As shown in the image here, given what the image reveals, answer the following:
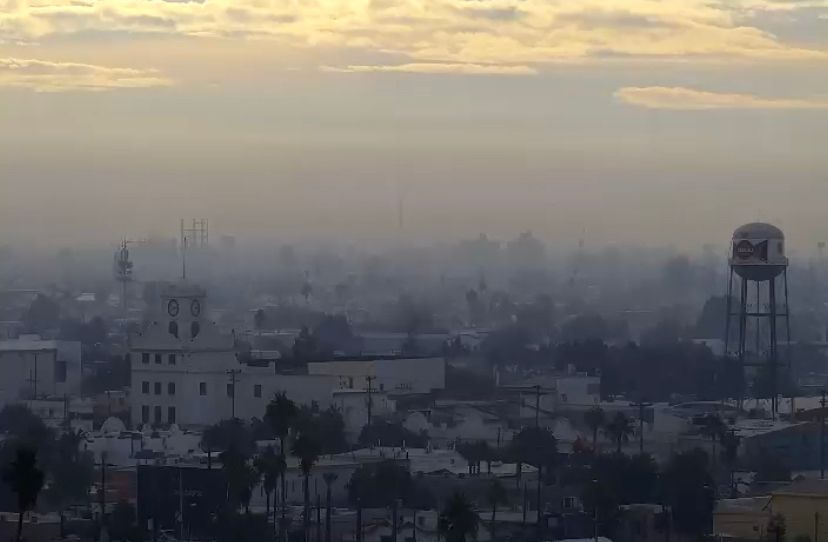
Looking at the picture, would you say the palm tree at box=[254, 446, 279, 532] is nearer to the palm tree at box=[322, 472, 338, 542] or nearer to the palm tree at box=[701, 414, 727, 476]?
the palm tree at box=[322, 472, 338, 542]

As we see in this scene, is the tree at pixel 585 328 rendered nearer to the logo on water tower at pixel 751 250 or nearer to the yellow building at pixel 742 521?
the logo on water tower at pixel 751 250

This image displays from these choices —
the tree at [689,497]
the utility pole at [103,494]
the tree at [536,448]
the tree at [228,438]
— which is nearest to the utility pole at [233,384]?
the tree at [228,438]

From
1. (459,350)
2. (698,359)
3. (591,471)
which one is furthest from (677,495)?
(459,350)

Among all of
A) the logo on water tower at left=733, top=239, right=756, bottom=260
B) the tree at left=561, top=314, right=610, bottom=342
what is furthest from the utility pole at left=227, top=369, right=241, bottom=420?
the tree at left=561, top=314, right=610, bottom=342

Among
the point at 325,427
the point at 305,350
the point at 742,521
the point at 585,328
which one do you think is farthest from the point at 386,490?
the point at 585,328

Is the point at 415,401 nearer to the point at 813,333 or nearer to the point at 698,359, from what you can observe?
the point at 698,359

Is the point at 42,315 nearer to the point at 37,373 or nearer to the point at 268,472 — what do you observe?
the point at 37,373
